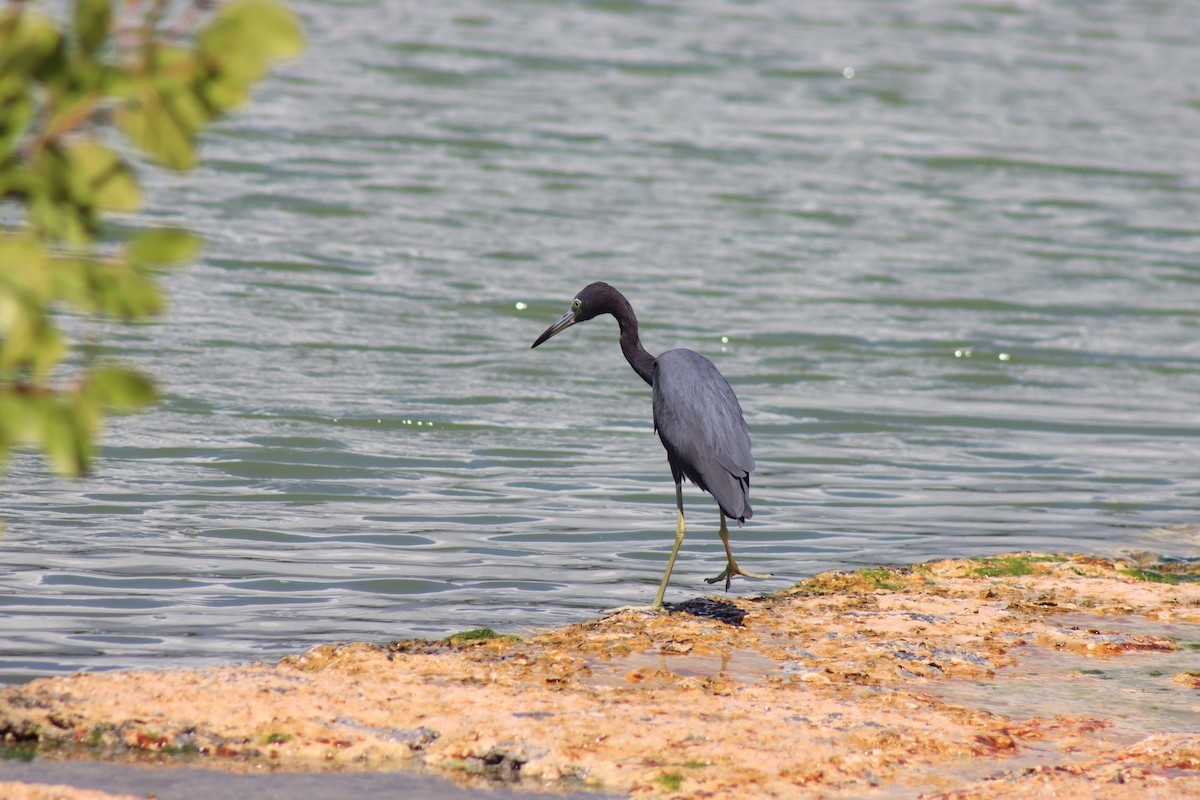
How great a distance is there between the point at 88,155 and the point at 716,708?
2.92 m

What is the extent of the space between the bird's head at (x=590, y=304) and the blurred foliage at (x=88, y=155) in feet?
17.1

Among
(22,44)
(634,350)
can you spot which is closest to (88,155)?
(22,44)

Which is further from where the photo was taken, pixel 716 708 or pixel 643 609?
pixel 643 609

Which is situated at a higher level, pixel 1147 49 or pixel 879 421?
pixel 1147 49

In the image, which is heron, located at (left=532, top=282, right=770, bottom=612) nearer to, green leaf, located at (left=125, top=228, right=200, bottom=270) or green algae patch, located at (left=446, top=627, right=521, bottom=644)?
green algae patch, located at (left=446, top=627, right=521, bottom=644)

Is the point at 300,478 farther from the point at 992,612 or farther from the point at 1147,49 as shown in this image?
the point at 1147,49

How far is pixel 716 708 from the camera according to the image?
4.72m

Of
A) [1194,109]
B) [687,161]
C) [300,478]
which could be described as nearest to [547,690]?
[300,478]

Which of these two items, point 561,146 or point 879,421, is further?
point 561,146

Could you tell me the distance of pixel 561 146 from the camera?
18.3 m

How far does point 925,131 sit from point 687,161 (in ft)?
13.9

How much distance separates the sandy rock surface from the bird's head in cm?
214

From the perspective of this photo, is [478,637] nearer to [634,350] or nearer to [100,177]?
[634,350]

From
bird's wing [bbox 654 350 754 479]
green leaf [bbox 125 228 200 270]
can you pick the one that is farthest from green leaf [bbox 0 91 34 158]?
bird's wing [bbox 654 350 754 479]
